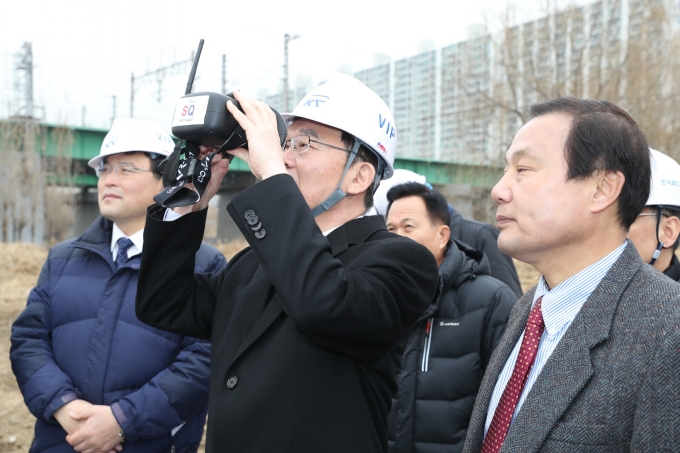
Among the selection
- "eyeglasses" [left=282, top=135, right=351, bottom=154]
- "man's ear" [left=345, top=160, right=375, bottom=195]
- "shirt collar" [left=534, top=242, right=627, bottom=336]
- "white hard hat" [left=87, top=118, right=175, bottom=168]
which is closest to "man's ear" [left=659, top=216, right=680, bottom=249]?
"shirt collar" [left=534, top=242, right=627, bottom=336]

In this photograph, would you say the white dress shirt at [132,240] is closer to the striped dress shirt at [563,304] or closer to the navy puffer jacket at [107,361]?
the navy puffer jacket at [107,361]

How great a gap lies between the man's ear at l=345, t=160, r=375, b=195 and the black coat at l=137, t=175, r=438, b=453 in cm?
11

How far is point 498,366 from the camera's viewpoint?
5.89 ft

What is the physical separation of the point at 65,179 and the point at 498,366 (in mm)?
23531

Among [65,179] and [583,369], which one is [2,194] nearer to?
[65,179]

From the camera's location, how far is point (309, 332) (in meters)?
1.67

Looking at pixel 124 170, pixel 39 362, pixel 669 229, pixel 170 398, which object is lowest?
pixel 170 398

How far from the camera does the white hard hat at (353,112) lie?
2031 mm

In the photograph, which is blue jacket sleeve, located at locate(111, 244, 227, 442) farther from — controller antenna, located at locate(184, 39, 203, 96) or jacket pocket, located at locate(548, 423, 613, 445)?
jacket pocket, located at locate(548, 423, 613, 445)

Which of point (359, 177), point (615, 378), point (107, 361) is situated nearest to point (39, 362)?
point (107, 361)

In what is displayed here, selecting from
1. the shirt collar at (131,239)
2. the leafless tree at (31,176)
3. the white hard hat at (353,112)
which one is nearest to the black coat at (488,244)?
the shirt collar at (131,239)

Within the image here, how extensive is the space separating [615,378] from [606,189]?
479mm

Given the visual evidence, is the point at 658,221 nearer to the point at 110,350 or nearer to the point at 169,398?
the point at 169,398

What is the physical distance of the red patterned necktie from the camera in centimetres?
161
